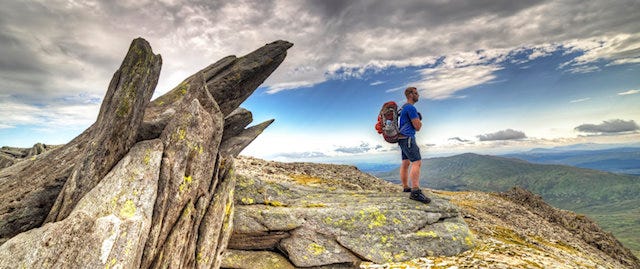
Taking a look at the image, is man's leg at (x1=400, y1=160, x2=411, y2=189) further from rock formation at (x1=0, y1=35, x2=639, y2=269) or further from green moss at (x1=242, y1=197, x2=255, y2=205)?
green moss at (x1=242, y1=197, x2=255, y2=205)

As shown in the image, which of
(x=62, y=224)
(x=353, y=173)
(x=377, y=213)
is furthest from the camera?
(x=353, y=173)

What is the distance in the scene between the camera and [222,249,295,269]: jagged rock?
14547 millimetres

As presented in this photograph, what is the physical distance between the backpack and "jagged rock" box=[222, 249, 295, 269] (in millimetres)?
9773

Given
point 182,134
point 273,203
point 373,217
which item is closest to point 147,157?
point 182,134

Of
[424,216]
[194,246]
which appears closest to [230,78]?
[194,246]

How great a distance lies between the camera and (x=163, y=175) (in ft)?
39.6

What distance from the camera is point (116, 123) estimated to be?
12.2m

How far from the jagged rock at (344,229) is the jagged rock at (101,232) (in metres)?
5.88

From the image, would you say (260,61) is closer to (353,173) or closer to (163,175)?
(163,175)

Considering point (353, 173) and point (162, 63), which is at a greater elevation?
point (162, 63)

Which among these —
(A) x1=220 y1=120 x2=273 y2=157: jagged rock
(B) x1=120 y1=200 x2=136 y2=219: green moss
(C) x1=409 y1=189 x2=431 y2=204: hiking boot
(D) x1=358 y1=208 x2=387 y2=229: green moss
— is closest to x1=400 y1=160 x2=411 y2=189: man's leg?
(C) x1=409 y1=189 x2=431 y2=204: hiking boot

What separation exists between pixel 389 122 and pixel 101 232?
1567 centimetres

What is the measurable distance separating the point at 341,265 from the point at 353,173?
23861 millimetres

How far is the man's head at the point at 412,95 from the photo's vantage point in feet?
63.1
